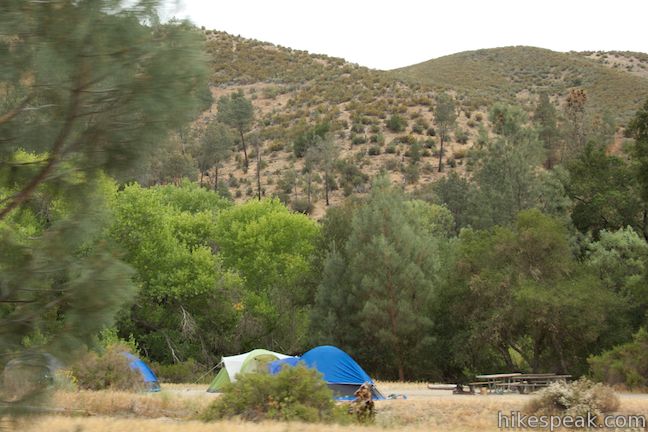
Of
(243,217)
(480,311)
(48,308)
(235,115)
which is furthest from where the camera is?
(235,115)

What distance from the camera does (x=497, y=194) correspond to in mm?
41500

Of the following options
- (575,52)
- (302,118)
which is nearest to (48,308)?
(302,118)

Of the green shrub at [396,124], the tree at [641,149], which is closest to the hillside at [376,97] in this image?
the green shrub at [396,124]

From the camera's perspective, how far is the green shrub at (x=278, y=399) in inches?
634

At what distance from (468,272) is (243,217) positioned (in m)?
12.8

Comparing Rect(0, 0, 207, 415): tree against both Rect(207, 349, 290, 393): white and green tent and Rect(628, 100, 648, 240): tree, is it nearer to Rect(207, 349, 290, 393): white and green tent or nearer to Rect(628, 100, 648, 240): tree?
Rect(207, 349, 290, 393): white and green tent

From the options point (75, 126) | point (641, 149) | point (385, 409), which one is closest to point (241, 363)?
point (385, 409)

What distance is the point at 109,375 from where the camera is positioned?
2267cm

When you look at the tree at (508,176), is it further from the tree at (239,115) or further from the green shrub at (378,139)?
the tree at (239,115)

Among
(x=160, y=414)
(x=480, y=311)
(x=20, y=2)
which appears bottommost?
(x=480, y=311)

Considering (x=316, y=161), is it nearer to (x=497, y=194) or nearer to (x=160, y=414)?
(x=497, y=194)

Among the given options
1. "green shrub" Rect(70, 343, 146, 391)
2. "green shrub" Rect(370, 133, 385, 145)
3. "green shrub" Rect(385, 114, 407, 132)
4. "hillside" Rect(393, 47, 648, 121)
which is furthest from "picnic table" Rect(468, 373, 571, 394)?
"hillside" Rect(393, 47, 648, 121)

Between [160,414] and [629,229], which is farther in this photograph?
[629,229]

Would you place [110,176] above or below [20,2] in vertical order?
below
